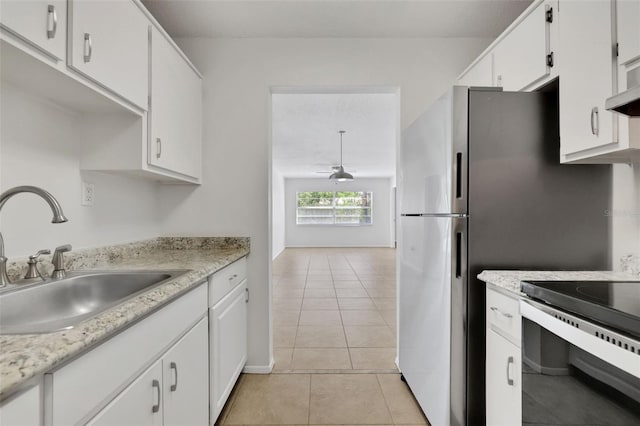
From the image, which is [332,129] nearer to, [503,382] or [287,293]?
[287,293]

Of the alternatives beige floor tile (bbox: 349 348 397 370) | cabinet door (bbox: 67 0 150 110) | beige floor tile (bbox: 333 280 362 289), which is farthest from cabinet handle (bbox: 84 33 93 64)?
beige floor tile (bbox: 333 280 362 289)

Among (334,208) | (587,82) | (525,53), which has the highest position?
(525,53)

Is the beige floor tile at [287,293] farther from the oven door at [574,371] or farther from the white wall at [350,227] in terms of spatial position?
the white wall at [350,227]

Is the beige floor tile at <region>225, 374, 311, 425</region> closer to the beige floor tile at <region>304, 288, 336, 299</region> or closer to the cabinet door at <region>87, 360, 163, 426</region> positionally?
the cabinet door at <region>87, 360, 163, 426</region>

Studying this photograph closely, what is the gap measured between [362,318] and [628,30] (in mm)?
3090

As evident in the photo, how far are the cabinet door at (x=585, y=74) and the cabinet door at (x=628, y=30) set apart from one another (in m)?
0.03

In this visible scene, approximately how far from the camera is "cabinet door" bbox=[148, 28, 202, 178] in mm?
1691

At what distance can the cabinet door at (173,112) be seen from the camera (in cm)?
169

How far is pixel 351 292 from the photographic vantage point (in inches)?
186

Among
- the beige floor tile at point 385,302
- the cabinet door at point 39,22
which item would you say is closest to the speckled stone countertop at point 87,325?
the cabinet door at point 39,22

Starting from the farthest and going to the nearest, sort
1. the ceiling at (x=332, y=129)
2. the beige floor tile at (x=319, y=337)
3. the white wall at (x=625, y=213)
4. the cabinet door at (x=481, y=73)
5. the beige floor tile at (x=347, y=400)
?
the ceiling at (x=332, y=129) < the beige floor tile at (x=319, y=337) < the cabinet door at (x=481, y=73) < the beige floor tile at (x=347, y=400) < the white wall at (x=625, y=213)

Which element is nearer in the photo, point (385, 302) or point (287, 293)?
point (385, 302)

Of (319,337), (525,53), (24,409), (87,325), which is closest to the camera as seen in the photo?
(24,409)

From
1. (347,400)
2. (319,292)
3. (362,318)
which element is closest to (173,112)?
(347,400)
